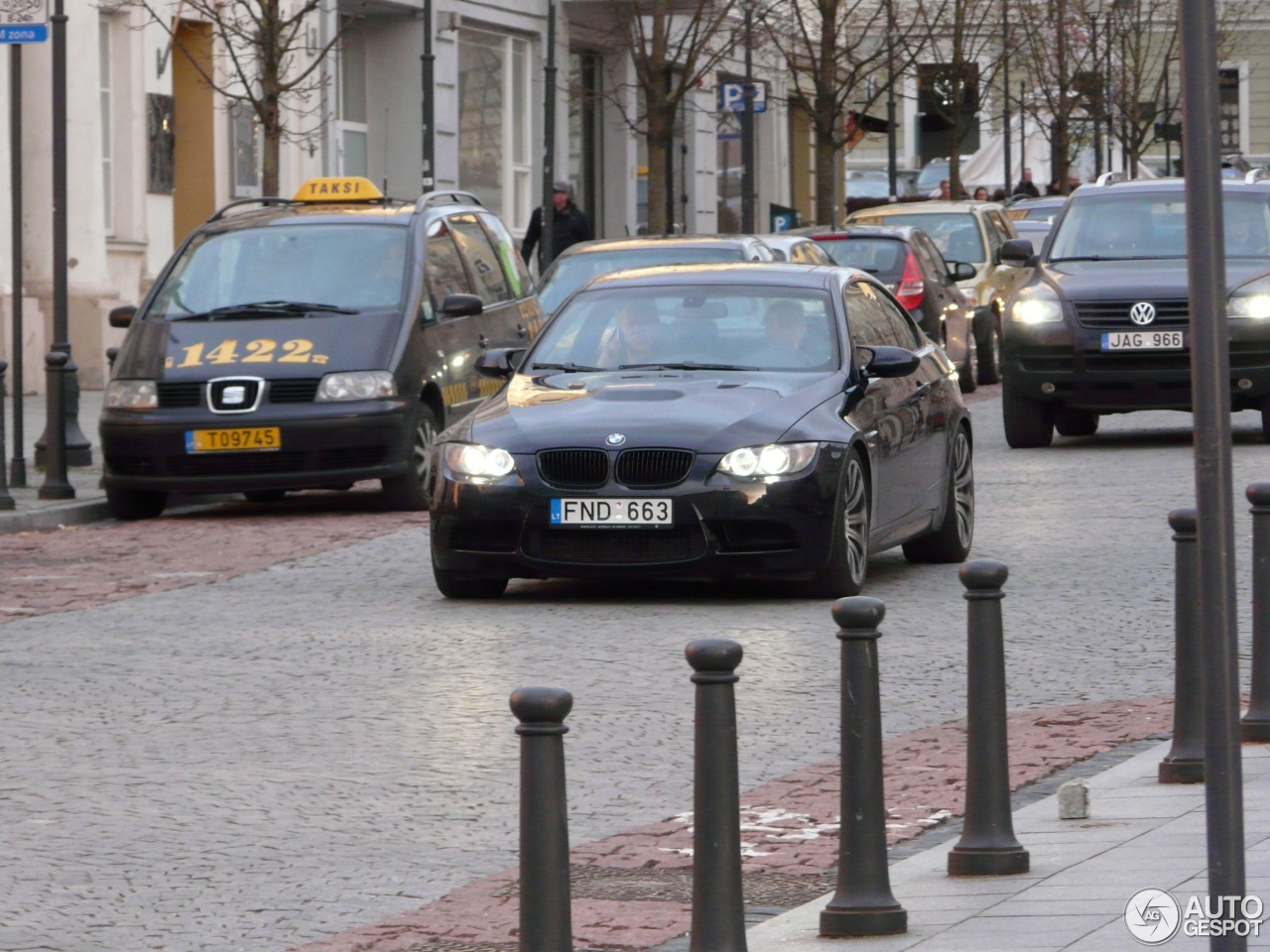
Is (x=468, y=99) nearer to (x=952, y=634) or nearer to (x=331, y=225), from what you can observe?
(x=331, y=225)

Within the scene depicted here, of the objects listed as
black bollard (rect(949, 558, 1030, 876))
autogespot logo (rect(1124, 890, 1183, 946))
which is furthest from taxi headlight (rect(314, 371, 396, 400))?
autogespot logo (rect(1124, 890, 1183, 946))

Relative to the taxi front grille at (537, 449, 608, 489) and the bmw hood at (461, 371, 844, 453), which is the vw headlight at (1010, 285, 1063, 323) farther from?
the taxi front grille at (537, 449, 608, 489)

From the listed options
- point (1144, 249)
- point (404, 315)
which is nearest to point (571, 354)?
point (404, 315)

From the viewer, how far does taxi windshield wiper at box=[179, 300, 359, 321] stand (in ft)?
52.2

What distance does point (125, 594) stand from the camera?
39.6 ft

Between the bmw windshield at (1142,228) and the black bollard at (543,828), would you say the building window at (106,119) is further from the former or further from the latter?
the black bollard at (543,828)

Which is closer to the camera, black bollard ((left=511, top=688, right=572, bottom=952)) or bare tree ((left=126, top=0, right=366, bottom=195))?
black bollard ((left=511, top=688, right=572, bottom=952))

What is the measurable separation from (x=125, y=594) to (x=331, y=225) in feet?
16.9

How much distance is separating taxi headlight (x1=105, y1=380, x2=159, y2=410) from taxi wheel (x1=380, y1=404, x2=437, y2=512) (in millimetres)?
1398

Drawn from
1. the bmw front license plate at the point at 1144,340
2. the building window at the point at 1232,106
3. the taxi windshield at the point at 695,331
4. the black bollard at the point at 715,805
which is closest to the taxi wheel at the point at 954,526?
the taxi windshield at the point at 695,331

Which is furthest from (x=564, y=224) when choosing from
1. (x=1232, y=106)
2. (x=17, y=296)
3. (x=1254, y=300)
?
(x=1232, y=106)

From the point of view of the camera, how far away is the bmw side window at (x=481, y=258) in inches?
686

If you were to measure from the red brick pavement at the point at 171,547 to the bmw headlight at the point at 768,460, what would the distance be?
9.52 ft

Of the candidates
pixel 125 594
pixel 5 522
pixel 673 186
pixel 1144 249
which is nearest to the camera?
pixel 125 594
